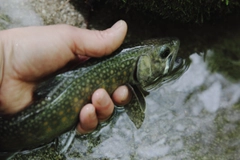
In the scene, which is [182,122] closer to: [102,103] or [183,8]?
[102,103]

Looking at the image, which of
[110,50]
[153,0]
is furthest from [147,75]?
[153,0]

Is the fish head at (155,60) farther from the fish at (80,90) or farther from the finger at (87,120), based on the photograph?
the finger at (87,120)

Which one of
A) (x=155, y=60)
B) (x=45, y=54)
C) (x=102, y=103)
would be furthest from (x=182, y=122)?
(x=45, y=54)

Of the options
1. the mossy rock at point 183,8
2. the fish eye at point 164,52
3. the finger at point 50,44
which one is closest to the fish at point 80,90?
the fish eye at point 164,52

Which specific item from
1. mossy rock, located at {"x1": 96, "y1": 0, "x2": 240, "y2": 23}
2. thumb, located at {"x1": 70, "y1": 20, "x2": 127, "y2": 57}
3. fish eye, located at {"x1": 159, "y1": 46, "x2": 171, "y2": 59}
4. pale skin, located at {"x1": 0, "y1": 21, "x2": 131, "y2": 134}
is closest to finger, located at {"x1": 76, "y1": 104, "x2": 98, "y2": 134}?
pale skin, located at {"x1": 0, "y1": 21, "x2": 131, "y2": 134}

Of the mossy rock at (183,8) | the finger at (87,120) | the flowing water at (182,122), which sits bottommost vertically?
the flowing water at (182,122)

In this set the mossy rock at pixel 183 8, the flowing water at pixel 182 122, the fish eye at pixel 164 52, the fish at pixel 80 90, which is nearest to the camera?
the fish at pixel 80 90

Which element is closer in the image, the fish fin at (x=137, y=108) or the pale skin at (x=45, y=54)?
the pale skin at (x=45, y=54)
